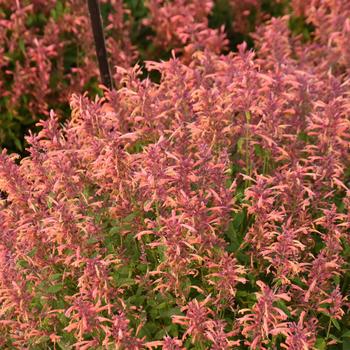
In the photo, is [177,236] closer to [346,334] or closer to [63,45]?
[346,334]

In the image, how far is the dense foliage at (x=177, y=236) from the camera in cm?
213

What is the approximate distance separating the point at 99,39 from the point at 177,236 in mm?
1623

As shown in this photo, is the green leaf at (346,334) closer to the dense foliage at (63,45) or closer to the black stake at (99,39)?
the black stake at (99,39)

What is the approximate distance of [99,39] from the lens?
3387mm

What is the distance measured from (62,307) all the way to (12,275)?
0.25m

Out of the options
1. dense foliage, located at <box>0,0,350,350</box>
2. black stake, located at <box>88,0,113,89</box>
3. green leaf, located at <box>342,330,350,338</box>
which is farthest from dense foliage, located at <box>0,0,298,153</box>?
green leaf, located at <box>342,330,350,338</box>

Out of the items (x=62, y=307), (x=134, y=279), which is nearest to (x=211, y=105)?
(x=134, y=279)

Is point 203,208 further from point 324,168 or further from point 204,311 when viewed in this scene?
point 324,168

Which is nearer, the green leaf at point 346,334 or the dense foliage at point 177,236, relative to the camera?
the dense foliage at point 177,236

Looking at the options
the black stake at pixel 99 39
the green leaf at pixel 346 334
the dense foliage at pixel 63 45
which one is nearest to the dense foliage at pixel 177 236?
the green leaf at pixel 346 334

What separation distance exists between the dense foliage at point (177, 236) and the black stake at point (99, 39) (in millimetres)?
609

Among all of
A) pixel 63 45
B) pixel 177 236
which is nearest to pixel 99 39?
pixel 63 45

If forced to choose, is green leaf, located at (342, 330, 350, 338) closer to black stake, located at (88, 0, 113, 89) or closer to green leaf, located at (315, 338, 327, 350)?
green leaf, located at (315, 338, 327, 350)

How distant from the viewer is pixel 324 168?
2.52 metres
